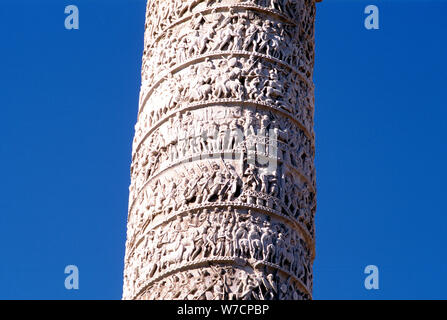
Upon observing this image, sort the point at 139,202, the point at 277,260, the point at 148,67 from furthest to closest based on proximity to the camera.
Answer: the point at 148,67 < the point at 139,202 < the point at 277,260

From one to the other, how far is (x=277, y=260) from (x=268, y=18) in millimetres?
2019

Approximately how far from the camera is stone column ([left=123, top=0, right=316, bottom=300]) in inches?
357

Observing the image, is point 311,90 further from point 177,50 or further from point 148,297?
point 148,297

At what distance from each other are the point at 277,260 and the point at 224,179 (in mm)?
667

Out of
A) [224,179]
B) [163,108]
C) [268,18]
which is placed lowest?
[224,179]

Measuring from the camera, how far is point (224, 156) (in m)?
9.41

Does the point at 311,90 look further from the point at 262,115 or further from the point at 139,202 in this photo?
the point at 139,202

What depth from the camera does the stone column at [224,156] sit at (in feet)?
29.7
